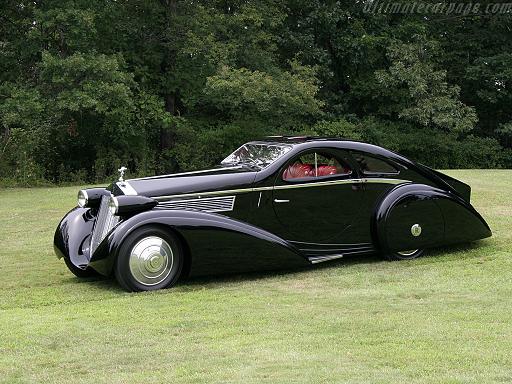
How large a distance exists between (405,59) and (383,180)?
23082 mm

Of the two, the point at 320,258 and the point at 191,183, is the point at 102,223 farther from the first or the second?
the point at 320,258

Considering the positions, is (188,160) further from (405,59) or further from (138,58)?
(405,59)

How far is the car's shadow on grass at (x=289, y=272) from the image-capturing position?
7.14 metres

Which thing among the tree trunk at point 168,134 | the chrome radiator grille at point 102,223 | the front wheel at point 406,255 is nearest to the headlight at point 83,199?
the chrome radiator grille at point 102,223

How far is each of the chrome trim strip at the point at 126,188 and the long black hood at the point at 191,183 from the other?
12 millimetres

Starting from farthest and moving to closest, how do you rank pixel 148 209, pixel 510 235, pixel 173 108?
pixel 173 108, pixel 510 235, pixel 148 209

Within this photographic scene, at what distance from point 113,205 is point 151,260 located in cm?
74

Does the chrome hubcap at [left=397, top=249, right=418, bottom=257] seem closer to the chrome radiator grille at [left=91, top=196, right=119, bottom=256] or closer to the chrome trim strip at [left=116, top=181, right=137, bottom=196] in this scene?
the chrome trim strip at [left=116, top=181, right=137, bottom=196]

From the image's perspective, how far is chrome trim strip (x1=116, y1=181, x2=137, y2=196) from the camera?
23.6ft

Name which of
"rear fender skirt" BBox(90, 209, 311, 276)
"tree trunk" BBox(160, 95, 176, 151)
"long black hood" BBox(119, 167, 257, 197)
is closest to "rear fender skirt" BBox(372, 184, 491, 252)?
"rear fender skirt" BBox(90, 209, 311, 276)

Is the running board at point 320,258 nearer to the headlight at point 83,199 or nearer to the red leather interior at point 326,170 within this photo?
the red leather interior at point 326,170

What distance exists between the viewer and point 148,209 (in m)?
7.02

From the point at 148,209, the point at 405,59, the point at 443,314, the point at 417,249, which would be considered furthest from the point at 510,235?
the point at 405,59

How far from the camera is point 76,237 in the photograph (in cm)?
774
